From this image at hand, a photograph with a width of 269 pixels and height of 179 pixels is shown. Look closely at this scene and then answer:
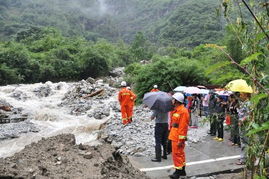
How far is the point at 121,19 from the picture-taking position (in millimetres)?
157250

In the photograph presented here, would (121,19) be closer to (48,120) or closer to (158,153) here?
(48,120)

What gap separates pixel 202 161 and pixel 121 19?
15512cm

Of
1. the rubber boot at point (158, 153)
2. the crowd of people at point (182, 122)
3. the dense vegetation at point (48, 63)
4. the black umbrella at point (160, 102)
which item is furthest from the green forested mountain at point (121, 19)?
the rubber boot at point (158, 153)

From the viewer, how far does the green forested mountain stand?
A: 7888 cm

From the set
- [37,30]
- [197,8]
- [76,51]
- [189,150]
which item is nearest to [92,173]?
[189,150]

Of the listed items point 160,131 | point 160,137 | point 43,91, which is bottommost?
point 160,137

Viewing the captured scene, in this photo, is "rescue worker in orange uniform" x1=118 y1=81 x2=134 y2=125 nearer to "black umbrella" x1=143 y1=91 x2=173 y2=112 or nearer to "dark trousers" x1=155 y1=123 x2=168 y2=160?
"black umbrella" x1=143 y1=91 x2=173 y2=112

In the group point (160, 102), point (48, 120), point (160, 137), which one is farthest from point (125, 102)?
point (48, 120)

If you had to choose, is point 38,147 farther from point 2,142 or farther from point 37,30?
point 37,30

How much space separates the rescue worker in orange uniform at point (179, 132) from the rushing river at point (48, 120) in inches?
164

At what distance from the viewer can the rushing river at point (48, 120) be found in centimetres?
1134

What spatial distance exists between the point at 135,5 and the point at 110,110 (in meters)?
158

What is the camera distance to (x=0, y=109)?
16.8 metres

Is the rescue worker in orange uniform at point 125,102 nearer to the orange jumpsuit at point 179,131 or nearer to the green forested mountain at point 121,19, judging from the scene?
the orange jumpsuit at point 179,131
